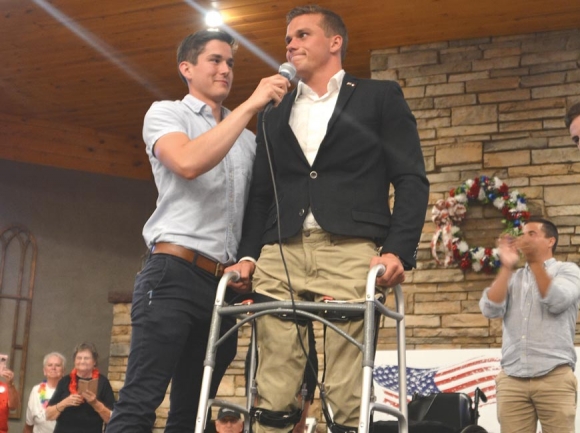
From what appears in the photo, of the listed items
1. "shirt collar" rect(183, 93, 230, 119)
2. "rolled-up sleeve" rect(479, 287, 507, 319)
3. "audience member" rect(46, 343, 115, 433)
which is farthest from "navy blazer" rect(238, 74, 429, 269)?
"audience member" rect(46, 343, 115, 433)

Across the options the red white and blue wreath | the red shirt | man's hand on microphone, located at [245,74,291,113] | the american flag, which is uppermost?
the red white and blue wreath

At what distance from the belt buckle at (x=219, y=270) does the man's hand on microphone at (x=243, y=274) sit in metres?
0.06

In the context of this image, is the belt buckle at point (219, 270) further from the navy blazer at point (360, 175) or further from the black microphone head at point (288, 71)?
the black microphone head at point (288, 71)

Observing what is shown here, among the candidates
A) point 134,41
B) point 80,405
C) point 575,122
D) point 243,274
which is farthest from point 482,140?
point 243,274

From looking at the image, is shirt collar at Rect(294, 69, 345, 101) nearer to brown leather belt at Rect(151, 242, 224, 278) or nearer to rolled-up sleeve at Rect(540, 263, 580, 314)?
brown leather belt at Rect(151, 242, 224, 278)

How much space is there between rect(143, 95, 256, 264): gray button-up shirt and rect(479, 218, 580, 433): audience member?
6.02ft

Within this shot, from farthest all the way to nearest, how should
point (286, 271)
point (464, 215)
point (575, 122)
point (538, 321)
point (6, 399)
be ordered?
point (464, 215), point (6, 399), point (538, 321), point (575, 122), point (286, 271)

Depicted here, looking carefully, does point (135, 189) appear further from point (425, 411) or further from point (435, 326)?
point (425, 411)

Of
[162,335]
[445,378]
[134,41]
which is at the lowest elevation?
[162,335]

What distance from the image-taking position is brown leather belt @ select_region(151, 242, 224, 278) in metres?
2.60

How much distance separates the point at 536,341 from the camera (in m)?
4.32

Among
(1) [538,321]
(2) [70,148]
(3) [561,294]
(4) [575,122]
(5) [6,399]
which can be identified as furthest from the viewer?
(2) [70,148]

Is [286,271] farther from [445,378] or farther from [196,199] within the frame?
[445,378]

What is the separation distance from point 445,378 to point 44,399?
3109 mm
